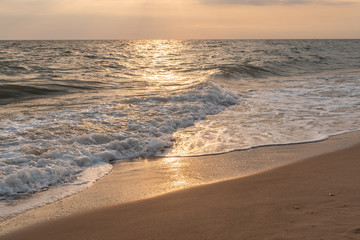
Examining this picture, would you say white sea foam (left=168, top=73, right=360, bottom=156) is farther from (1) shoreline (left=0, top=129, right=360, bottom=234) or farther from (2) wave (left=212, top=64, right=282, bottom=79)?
(2) wave (left=212, top=64, right=282, bottom=79)

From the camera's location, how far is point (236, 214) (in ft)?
9.57

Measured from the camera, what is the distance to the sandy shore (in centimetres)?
259

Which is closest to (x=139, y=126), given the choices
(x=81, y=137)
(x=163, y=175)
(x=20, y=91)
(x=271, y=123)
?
(x=81, y=137)

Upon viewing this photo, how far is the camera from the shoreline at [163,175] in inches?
129

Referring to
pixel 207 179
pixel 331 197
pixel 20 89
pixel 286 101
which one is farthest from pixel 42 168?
pixel 20 89

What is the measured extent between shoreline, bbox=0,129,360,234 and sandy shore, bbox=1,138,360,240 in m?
0.18

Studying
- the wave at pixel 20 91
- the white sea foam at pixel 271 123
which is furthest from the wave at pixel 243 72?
the wave at pixel 20 91

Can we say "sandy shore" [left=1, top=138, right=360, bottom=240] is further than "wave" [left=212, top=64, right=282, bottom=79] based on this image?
No

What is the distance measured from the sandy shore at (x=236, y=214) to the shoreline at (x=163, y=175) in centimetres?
18

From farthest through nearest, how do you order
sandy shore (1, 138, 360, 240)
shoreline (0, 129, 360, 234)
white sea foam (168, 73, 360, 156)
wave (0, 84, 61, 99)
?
wave (0, 84, 61, 99), white sea foam (168, 73, 360, 156), shoreline (0, 129, 360, 234), sandy shore (1, 138, 360, 240)

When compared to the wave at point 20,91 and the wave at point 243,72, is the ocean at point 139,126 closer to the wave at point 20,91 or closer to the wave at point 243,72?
the wave at point 20,91

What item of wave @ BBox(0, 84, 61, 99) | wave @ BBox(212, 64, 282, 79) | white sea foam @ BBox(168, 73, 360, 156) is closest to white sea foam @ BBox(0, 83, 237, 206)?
white sea foam @ BBox(168, 73, 360, 156)

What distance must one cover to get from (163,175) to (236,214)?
1543 mm

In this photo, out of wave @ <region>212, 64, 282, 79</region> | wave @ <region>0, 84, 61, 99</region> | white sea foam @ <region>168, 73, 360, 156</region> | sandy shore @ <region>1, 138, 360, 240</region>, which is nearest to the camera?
sandy shore @ <region>1, 138, 360, 240</region>
